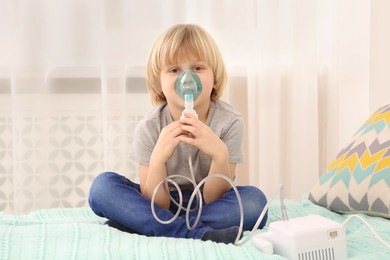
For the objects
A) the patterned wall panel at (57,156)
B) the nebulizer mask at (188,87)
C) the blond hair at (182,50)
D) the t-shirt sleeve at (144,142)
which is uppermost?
the blond hair at (182,50)

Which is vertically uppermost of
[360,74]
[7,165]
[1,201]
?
[360,74]

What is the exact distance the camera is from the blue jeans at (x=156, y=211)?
3.68 ft

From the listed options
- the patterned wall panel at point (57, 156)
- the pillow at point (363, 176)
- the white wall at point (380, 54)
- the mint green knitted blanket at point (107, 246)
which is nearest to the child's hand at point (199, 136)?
the mint green knitted blanket at point (107, 246)

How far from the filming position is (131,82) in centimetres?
186

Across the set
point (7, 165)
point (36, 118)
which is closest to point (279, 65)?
point (36, 118)

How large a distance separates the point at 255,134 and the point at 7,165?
2.91 feet

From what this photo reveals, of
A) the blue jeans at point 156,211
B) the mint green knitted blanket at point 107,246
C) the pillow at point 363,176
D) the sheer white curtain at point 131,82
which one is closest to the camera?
the mint green knitted blanket at point 107,246

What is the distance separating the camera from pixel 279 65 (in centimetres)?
193

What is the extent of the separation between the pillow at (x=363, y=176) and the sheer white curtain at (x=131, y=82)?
49 centimetres

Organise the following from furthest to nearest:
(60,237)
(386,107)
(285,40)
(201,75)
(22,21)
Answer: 1. (285,40)
2. (22,21)
3. (386,107)
4. (201,75)
5. (60,237)

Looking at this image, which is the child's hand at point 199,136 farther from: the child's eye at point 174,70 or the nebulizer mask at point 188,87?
the child's eye at point 174,70

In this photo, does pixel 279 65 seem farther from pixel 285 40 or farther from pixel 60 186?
pixel 60 186

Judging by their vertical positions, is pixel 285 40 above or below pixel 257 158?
above

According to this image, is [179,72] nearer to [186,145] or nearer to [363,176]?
[186,145]
